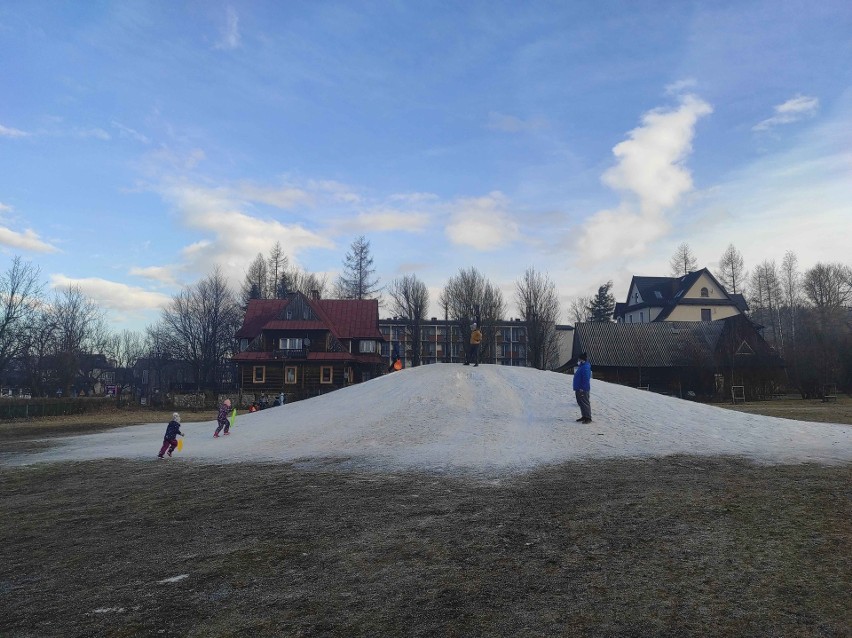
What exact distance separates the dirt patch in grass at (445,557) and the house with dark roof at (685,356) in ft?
126

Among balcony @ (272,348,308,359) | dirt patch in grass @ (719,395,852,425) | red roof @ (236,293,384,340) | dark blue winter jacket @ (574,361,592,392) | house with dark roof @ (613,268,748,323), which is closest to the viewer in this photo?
dark blue winter jacket @ (574,361,592,392)

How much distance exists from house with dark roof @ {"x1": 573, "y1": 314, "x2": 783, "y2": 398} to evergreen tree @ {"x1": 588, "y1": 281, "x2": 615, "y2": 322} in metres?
37.1

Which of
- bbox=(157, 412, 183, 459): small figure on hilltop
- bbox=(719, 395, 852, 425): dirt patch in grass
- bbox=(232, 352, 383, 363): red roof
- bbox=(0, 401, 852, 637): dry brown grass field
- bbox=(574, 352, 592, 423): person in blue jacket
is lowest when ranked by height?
bbox=(719, 395, 852, 425): dirt patch in grass

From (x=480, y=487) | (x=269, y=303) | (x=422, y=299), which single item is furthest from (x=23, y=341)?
(x=480, y=487)

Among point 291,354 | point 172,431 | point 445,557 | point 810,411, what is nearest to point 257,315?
point 291,354

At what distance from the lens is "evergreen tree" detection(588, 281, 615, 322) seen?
9306 cm

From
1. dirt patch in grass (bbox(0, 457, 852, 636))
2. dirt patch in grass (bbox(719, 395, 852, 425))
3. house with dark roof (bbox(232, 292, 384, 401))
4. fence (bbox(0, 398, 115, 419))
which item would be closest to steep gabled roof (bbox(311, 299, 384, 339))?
house with dark roof (bbox(232, 292, 384, 401))

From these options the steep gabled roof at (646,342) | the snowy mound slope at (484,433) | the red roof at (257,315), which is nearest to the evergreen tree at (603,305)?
the steep gabled roof at (646,342)

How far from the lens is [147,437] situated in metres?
22.7

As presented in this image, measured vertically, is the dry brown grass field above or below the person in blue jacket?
below

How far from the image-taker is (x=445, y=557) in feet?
21.6

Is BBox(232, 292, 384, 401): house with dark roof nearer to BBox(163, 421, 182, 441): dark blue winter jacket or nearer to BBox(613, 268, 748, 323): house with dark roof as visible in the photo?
BBox(163, 421, 182, 441): dark blue winter jacket

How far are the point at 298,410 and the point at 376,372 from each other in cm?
3871

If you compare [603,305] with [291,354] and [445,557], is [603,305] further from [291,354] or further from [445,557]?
[445,557]
